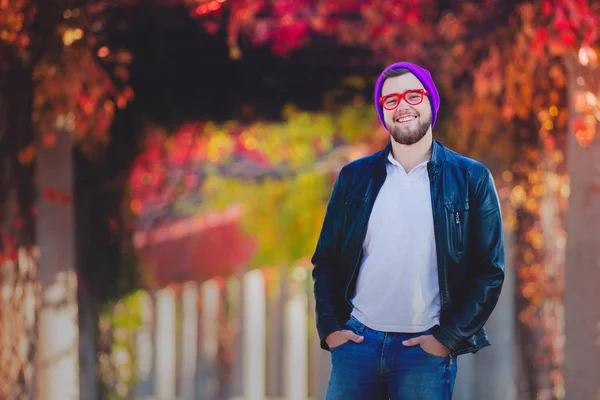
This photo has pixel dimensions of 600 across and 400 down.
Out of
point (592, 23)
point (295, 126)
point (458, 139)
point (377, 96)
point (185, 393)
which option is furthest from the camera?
point (295, 126)

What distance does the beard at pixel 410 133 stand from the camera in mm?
2686

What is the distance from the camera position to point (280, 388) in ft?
30.0

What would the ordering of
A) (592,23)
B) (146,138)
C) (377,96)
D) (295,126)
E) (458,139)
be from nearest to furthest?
(377,96), (592,23), (458,139), (146,138), (295,126)

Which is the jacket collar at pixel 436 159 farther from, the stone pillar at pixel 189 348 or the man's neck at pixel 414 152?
the stone pillar at pixel 189 348

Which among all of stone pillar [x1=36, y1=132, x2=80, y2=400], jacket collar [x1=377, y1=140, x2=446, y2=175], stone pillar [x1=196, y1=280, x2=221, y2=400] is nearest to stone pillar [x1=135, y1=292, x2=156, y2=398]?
stone pillar [x1=196, y1=280, x2=221, y2=400]

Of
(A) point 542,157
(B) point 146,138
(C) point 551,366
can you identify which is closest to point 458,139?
(A) point 542,157

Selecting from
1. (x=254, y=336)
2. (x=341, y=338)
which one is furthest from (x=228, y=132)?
(x=341, y=338)

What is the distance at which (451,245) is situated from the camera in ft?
8.56

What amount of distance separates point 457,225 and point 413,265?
6.6 inches

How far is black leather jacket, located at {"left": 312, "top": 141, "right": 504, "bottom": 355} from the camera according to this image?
259cm

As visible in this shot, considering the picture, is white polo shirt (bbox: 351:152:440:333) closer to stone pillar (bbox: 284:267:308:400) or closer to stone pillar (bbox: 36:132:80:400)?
stone pillar (bbox: 36:132:80:400)

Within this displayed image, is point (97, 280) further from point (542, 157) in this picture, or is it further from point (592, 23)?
point (592, 23)

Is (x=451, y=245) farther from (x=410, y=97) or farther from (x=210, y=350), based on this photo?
(x=210, y=350)

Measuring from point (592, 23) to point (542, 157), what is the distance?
1716 mm
